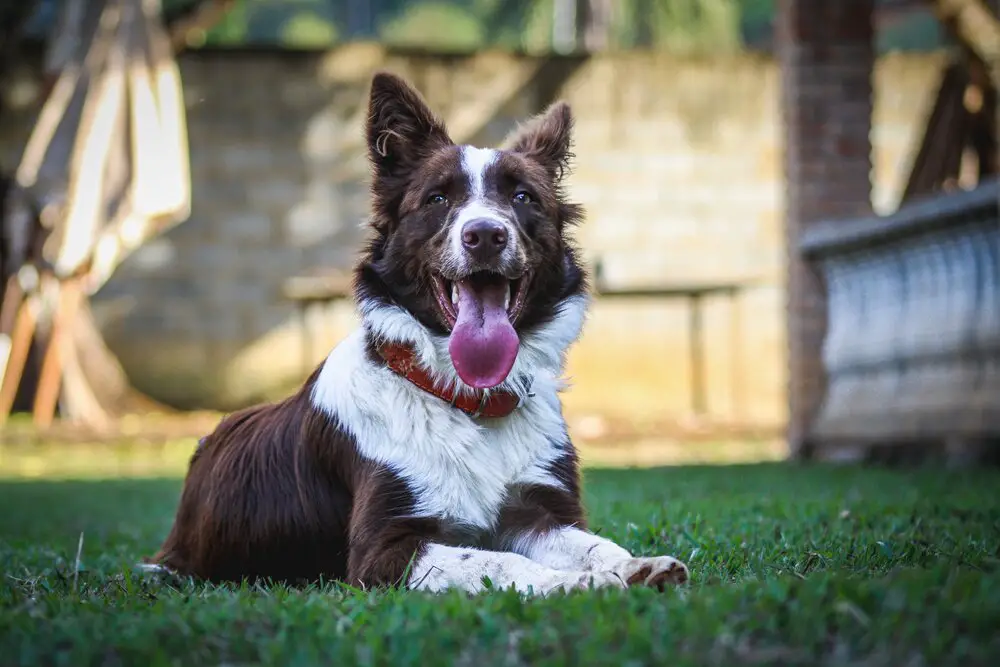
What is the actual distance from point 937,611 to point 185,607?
1.71 m

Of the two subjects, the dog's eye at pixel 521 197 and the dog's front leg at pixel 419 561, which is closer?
the dog's front leg at pixel 419 561

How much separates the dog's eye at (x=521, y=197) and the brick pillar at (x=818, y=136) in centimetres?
604

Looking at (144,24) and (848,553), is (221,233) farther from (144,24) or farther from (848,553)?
(848,553)

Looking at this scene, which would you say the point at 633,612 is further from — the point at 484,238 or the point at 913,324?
the point at 913,324

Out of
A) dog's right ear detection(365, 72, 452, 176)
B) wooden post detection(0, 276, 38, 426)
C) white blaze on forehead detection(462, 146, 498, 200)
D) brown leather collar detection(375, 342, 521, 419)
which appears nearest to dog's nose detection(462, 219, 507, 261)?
white blaze on forehead detection(462, 146, 498, 200)

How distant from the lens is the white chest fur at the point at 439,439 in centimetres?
382

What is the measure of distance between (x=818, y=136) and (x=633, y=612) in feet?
25.4

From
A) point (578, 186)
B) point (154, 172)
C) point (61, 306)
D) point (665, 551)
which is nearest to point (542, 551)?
point (665, 551)

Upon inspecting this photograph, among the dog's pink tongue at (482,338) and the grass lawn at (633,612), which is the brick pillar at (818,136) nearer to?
the grass lawn at (633,612)

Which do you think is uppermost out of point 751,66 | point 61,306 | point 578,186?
point 751,66

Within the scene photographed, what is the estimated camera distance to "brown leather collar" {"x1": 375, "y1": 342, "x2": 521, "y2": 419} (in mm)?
4039

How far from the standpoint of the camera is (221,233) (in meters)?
15.8

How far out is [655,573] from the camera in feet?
10.6

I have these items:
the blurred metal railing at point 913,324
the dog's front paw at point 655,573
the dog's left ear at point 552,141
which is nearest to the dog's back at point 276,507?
the dog's front paw at point 655,573
